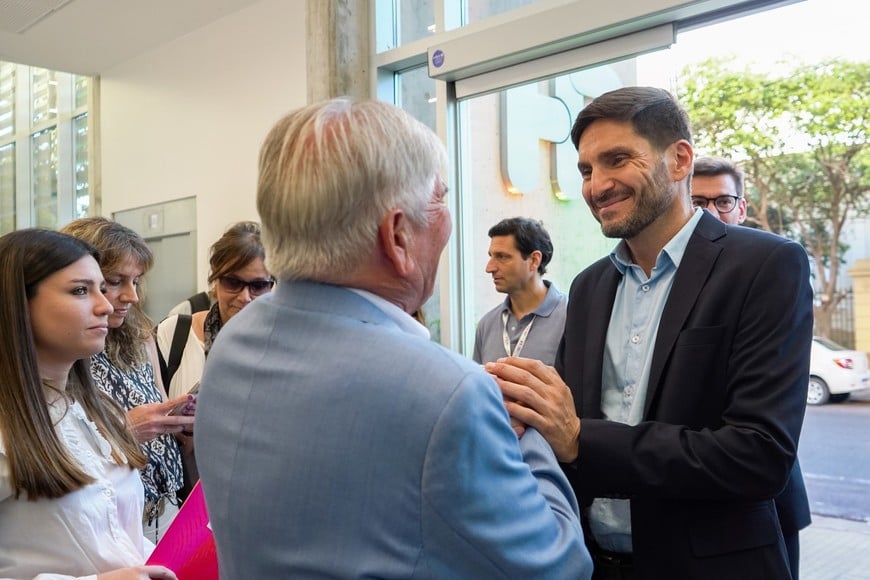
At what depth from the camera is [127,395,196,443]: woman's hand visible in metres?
2.12

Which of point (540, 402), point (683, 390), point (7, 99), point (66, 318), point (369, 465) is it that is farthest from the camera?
point (7, 99)

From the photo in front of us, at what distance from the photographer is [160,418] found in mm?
2123

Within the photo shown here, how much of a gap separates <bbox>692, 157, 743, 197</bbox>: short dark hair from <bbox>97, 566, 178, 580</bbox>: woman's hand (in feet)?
7.75

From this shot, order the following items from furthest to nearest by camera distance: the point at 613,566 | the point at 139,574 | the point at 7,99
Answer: the point at 7,99, the point at 613,566, the point at 139,574

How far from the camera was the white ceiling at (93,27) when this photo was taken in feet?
18.5

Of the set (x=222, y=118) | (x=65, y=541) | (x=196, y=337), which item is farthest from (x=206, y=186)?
(x=65, y=541)

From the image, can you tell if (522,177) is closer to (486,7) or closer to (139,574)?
(486,7)

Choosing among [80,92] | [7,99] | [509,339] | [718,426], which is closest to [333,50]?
[509,339]

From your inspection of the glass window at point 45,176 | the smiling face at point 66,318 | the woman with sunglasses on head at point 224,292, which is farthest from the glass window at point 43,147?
the smiling face at point 66,318

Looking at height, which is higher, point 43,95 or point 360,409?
point 43,95

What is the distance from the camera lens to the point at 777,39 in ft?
11.3

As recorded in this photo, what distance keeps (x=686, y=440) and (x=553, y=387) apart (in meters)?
0.27

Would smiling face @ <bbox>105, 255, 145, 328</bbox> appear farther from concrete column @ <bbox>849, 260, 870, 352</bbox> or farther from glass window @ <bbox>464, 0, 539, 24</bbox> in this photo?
concrete column @ <bbox>849, 260, 870, 352</bbox>

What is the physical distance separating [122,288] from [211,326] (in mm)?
517
